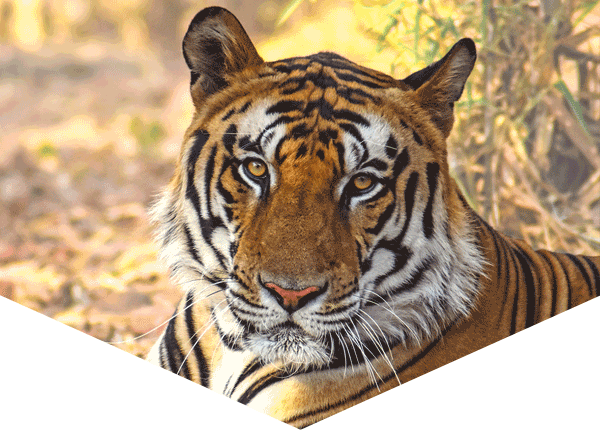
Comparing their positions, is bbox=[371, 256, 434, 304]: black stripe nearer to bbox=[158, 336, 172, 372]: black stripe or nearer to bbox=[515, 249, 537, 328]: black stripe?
bbox=[515, 249, 537, 328]: black stripe

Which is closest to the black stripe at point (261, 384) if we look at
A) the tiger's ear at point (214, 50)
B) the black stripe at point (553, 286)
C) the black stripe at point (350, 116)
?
the black stripe at point (350, 116)

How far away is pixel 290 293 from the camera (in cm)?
Answer: 195

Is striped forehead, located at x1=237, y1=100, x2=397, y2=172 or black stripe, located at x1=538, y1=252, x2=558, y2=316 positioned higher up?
striped forehead, located at x1=237, y1=100, x2=397, y2=172

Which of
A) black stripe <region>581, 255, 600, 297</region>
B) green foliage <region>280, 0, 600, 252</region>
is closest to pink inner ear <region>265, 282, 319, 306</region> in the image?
green foliage <region>280, 0, 600, 252</region>

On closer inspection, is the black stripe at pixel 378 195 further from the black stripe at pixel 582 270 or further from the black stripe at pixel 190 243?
the black stripe at pixel 582 270

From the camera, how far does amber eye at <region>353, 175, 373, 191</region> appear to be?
2098mm

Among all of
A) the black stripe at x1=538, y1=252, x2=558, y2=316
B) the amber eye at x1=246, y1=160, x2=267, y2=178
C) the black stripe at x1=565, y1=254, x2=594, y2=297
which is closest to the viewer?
the amber eye at x1=246, y1=160, x2=267, y2=178

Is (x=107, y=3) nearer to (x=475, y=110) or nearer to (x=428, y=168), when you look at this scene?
(x=428, y=168)

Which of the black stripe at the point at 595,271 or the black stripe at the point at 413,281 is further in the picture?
the black stripe at the point at 595,271

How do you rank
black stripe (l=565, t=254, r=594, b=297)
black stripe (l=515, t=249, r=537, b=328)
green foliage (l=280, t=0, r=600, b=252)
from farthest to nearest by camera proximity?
green foliage (l=280, t=0, r=600, b=252)
black stripe (l=565, t=254, r=594, b=297)
black stripe (l=515, t=249, r=537, b=328)

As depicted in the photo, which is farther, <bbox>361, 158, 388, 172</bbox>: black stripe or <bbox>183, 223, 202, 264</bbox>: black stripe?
<bbox>183, 223, 202, 264</bbox>: black stripe

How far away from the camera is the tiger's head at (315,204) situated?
202cm

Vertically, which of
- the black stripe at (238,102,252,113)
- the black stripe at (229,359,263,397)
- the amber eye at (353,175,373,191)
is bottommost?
the black stripe at (229,359,263,397)

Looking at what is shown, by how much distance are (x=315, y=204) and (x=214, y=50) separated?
1.90 ft
